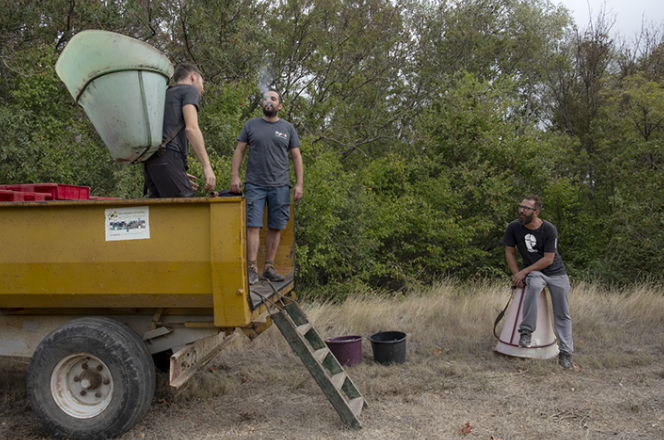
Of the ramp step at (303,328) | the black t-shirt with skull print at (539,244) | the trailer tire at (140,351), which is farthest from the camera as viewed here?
the black t-shirt with skull print at (539,244)

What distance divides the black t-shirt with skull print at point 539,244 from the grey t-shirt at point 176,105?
3.75 m

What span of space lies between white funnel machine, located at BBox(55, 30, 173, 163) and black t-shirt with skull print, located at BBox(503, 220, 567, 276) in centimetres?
401

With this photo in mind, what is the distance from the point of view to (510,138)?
14.5 metres

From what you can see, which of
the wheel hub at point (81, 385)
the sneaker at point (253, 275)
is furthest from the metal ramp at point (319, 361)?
the wheel hub at point (81, 385)

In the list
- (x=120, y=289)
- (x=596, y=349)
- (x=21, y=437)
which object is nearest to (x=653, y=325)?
(x=596, y=349)

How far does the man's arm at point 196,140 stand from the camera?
3531mm

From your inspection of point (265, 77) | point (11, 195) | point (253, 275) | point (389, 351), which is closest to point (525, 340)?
point (389, 351)

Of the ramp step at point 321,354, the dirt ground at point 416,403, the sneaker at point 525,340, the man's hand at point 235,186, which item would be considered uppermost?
the man's hand at point 235,186

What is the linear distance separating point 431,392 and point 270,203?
2.14 meters

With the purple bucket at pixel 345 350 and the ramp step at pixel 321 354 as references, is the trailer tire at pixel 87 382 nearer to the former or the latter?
the ramp step at pixel 321 354

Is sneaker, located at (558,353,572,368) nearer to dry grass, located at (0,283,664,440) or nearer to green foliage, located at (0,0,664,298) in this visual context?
dry grass, located at (0,283,664,440)

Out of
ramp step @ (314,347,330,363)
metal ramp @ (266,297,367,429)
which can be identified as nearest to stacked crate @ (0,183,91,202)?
metal ramp @ (266,297,367,429)

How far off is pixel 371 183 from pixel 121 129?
32.6 ft

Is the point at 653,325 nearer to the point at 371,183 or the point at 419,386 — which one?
the point at 419,386
